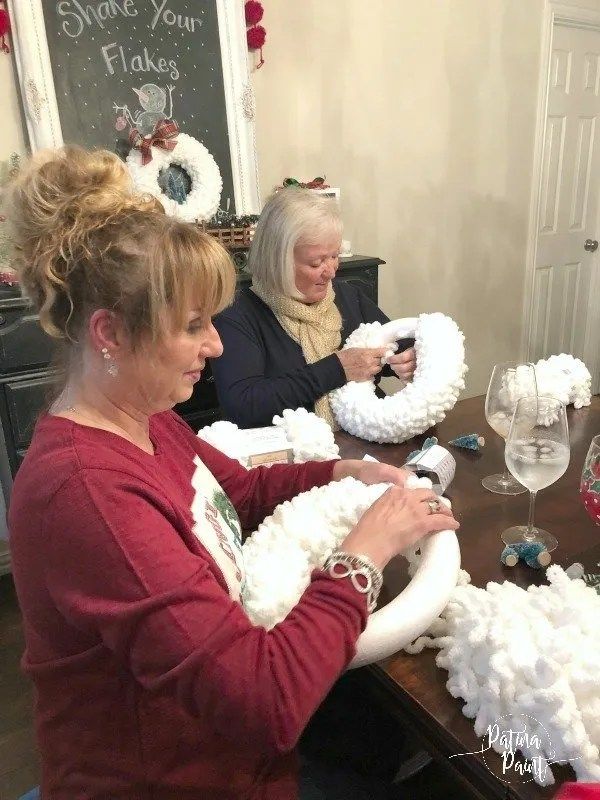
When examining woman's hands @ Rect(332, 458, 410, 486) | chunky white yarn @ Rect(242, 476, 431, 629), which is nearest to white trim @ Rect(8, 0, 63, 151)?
woman's hands @ Rect(332, 458, 410, 486)

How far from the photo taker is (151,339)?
2.29 feet

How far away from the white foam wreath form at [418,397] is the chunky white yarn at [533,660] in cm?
57

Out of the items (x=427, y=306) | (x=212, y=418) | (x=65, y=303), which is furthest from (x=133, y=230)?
(x=427, y=306)

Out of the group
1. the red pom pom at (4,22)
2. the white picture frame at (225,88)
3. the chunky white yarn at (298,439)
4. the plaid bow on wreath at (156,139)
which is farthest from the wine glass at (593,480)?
the red pom pom at (4,22)

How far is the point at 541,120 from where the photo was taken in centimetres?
354

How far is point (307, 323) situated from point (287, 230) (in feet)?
0.86

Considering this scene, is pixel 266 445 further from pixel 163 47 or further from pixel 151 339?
pixel 163 47

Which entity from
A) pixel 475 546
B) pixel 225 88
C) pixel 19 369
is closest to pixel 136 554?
pixel 475 546

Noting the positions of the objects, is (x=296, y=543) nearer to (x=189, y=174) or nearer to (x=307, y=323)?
(x=307, y=323)


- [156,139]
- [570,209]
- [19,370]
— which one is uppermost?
[156,139]

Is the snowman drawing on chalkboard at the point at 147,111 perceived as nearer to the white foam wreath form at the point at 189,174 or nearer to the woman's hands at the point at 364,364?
the white foam wreath form at the point at 189,174

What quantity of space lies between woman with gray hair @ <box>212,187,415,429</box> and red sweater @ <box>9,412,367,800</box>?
0.79m

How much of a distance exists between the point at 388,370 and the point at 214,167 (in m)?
1.26

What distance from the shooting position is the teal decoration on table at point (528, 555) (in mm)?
828
